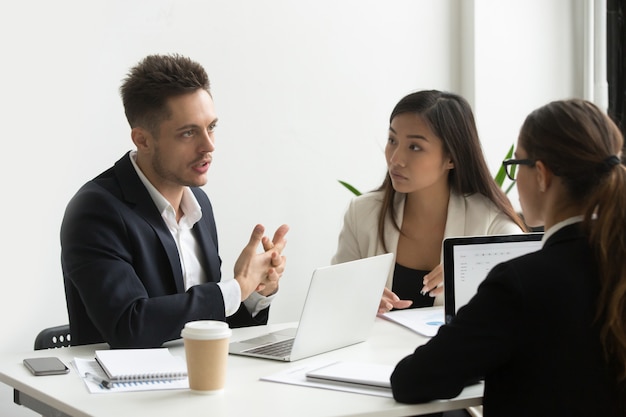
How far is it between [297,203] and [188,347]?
216 centimetres

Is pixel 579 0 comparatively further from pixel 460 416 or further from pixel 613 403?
pixel 613 403

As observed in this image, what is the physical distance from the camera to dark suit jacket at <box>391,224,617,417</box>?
144cm

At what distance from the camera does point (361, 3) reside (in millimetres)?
3906

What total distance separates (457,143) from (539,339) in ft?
4.72

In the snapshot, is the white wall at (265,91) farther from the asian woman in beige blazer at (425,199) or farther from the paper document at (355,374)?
the asian woman in beige blazer at (425,199)

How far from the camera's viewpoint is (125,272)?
206cm

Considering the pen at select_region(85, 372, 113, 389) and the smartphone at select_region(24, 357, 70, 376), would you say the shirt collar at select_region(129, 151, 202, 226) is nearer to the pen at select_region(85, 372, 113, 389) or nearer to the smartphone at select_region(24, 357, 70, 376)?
the smartphone at select_region(24, 357, 70, 376)

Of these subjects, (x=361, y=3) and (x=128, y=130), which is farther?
(x=361, y=3)

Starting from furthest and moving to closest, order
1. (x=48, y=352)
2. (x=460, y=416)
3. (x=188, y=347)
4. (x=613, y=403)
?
(x=460, y=416)
(x=48, y=352)
(x=188, y=347)
(x=613, y=403)

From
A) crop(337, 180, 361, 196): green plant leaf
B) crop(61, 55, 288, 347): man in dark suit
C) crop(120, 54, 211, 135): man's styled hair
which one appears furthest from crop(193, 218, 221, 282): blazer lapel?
crop(337, 180, 361, 196): green plant leaf

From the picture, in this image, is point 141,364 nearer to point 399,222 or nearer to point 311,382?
point 311,382

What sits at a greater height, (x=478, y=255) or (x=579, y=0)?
(x=579, y=0)

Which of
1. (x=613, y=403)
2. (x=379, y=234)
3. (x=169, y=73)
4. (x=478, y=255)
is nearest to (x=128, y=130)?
(x=169, y=73)

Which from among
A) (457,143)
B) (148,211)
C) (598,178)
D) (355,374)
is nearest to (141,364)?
(355,374)
